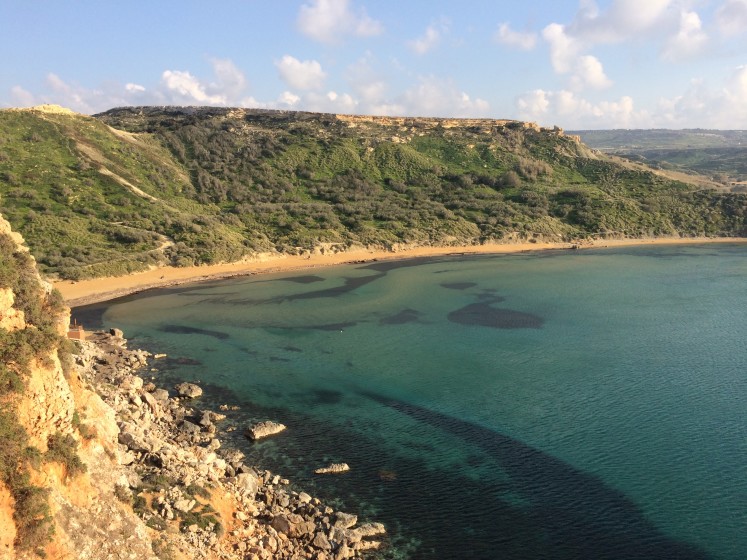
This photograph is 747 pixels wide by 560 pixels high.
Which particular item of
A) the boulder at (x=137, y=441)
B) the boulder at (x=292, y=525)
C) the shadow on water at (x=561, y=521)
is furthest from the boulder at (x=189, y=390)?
the shadow on water at (x=561, y=521)

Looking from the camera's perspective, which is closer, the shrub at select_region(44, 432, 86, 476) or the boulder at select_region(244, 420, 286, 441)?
the shrub at select_region(44, 432, 86, 476)

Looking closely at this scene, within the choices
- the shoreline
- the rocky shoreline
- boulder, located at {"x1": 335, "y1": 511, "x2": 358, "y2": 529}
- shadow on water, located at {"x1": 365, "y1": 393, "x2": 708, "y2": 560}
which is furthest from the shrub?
the shoreline

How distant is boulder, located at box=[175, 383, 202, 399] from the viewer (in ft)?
109

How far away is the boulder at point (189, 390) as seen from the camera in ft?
109

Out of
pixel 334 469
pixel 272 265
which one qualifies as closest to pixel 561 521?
pixel 334 469

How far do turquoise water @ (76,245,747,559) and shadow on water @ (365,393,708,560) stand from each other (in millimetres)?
75

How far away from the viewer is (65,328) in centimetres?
2386

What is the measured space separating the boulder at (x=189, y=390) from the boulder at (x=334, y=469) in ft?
38.3

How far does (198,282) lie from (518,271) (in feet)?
134

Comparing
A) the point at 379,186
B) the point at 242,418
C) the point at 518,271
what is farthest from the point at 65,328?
the point at 379,186

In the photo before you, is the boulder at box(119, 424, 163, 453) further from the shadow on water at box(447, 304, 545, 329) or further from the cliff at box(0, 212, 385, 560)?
the shadow on water at box(447, 304, 545, 329)

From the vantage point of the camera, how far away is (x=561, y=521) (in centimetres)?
2147

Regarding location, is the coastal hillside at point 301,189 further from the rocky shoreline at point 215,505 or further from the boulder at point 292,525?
the boulder at point 292,525

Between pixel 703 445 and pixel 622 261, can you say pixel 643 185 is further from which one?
pixel 703 445
